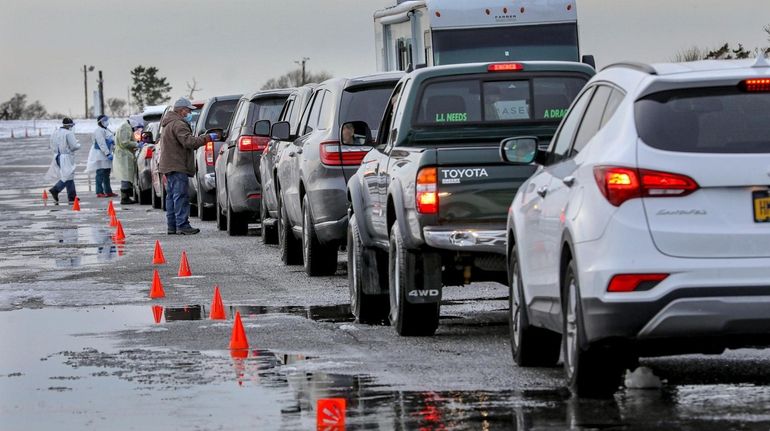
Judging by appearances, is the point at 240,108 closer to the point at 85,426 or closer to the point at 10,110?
the point at 85,426

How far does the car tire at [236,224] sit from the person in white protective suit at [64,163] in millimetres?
14279

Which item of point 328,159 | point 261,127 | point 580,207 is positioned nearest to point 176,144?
point 261,127

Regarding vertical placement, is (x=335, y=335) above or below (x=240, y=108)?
below

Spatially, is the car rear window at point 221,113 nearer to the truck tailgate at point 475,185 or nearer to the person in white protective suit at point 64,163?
the person in white protective suit at point 64,163

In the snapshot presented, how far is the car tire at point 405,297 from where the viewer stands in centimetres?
1193

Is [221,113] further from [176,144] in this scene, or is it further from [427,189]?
[427,189]

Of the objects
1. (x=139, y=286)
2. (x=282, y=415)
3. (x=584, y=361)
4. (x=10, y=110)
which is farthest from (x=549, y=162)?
(x=10, y=110)

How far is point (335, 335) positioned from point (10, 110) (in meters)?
175

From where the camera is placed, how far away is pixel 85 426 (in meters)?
8.43

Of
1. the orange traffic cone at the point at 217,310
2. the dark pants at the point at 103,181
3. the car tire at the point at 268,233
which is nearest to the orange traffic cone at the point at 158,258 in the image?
the car tire at the point at 268,233

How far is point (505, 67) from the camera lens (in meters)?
12.9

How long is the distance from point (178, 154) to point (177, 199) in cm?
69

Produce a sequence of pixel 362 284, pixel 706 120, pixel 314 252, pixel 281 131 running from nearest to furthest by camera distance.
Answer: pixel 706 120
pixel 362 284
pixel 314 252
pixel 281 131

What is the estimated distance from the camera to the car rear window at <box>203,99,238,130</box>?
28531 millimetres
